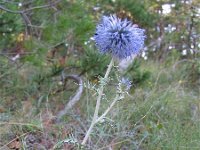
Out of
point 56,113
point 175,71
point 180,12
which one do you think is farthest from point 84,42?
point 180,12

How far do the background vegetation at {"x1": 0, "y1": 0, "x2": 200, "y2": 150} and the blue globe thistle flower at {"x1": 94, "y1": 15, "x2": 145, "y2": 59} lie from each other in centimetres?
23

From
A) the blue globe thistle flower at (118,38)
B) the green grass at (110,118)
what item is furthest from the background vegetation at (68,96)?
the blue globe thistle flower at (118,38)

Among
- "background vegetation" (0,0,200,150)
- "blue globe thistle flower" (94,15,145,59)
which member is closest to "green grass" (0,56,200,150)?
"background vegetation" (0,0,200,150)

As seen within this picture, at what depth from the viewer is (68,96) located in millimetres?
4043

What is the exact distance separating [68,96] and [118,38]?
193cm

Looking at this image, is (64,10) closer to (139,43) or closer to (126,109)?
(126,109)

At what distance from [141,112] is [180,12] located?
375 cm

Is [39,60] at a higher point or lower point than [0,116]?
higher

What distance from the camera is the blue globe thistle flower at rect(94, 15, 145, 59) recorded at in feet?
7.18

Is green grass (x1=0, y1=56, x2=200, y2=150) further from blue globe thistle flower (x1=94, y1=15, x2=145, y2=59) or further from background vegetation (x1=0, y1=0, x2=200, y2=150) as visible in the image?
blue globe thistle flower (x1=94, y1=15, x2=145, y2=59)

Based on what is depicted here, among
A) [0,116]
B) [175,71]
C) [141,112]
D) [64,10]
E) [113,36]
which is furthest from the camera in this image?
[175,71]

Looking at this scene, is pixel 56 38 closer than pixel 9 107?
No

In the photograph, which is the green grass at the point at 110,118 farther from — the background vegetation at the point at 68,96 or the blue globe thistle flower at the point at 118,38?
the blue globe thistle flower at the point at 118,38

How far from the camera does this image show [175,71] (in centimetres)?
568
